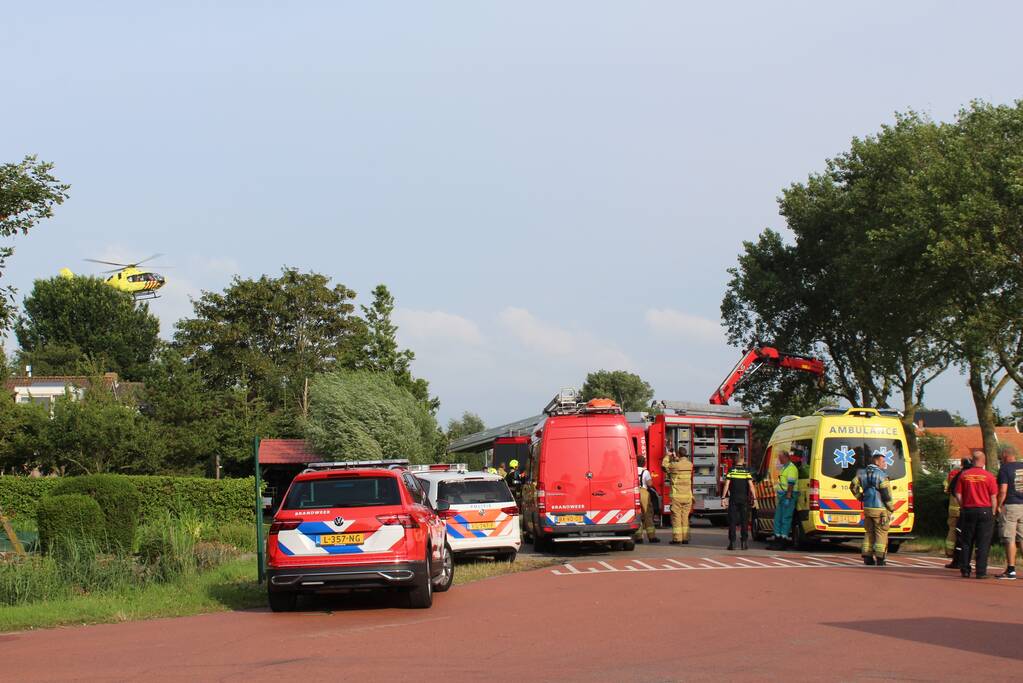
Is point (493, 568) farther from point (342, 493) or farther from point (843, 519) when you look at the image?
point (843, 519)

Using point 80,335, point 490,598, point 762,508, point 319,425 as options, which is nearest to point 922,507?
point 762,508

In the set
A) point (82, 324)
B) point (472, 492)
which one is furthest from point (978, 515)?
point (82, 324)

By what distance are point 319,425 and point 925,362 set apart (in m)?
25.2

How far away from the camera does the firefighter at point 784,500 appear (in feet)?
67.0

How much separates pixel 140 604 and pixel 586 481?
914 centimetres

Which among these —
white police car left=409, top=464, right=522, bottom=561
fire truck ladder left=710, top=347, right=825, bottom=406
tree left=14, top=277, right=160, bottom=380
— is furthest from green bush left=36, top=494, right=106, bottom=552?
tree left=14, top=277, right=160, bottom=380

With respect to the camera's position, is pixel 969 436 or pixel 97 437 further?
pixel 969 436

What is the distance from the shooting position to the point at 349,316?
69062mm

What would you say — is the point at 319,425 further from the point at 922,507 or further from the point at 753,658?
the point at 753,658

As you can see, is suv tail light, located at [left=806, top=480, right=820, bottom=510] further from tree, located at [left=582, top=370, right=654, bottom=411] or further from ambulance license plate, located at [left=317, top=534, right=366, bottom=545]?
tree, located at [left=582, top=370, right=654, bottom=411]

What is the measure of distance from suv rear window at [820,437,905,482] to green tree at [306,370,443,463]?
97.7 ft

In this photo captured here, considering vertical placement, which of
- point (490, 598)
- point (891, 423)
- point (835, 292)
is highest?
point (835, 292)

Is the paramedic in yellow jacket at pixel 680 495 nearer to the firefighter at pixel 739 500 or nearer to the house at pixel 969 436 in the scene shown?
the firefighter at pixel 739 500

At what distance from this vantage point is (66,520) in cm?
1730
